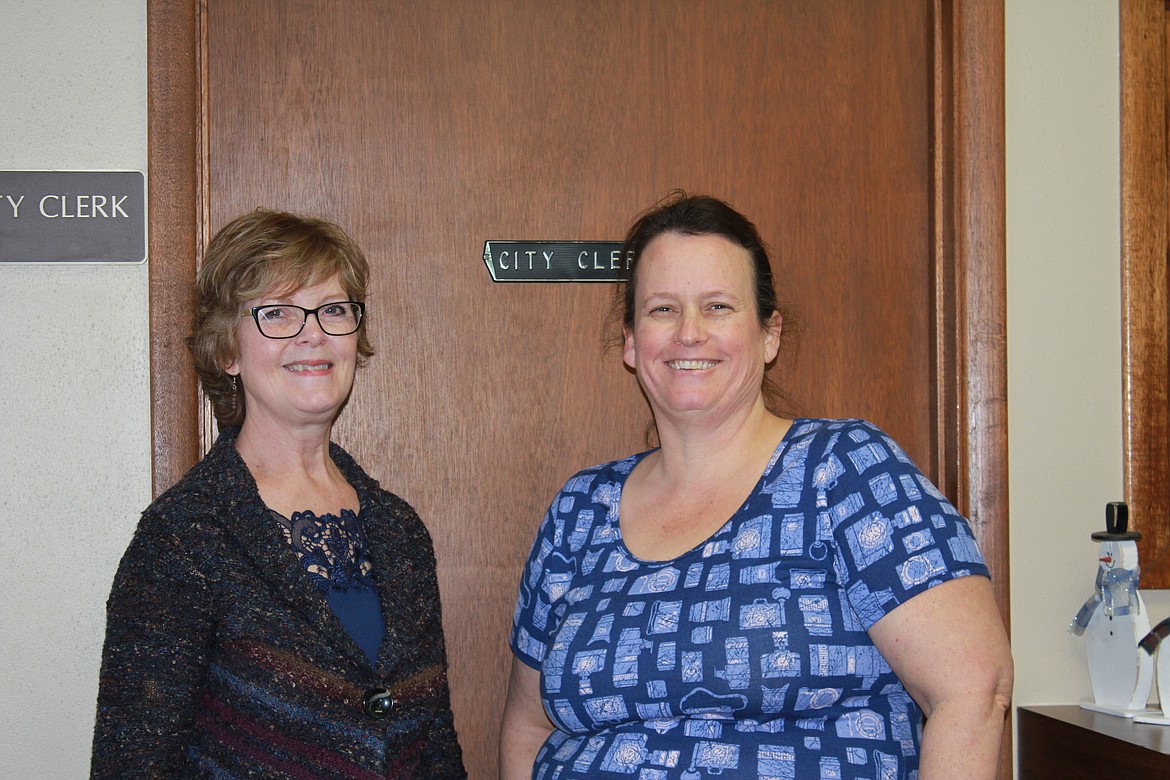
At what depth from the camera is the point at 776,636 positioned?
5.10ft

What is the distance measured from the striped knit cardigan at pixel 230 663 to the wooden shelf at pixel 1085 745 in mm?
1138

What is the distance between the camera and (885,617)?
1.52m

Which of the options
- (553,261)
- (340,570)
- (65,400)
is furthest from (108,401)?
(553,261)

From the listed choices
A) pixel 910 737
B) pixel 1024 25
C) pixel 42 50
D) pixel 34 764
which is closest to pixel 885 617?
pixel 910 737

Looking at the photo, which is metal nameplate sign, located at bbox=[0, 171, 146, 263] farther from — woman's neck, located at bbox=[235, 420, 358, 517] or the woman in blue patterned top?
the woman in blue patterned top

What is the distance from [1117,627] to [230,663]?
5.01 feet

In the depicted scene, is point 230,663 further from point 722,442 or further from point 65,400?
point 722,442

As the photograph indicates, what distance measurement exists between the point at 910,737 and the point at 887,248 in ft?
3.25

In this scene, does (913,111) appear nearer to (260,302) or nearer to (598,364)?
(598,364)

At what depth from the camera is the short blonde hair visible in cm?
173

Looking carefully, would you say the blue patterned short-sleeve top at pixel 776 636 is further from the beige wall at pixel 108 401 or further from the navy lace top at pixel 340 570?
the beige wall at pixel 108 401

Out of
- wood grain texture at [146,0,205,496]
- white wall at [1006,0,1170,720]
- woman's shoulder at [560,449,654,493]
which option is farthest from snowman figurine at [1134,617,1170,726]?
wood grain texture at [146,0,205,496]

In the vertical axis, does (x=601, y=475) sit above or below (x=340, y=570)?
above

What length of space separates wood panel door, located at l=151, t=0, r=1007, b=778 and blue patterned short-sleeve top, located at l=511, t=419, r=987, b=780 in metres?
0.47
